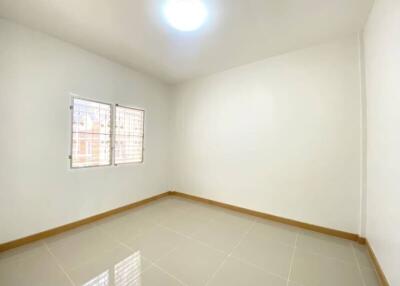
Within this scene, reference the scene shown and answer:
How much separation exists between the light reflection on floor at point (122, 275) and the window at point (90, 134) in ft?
5.02

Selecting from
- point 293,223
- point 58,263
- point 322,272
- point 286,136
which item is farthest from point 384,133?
point 58,263

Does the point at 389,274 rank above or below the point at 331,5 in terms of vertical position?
below

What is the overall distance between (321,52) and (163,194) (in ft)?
12.6

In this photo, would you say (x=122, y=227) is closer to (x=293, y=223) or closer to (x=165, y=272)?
(x=165, y=272)

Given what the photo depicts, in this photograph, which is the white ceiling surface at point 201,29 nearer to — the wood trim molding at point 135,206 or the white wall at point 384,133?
the white wall at point 384,133

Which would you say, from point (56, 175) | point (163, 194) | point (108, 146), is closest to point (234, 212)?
point (163, 194)

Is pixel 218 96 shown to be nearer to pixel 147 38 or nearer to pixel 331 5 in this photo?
pixel 147 38

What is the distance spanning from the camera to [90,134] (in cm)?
255

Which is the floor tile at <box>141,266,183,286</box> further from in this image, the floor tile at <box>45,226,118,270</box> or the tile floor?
the floor tile at <box>45,226,118,270</box>

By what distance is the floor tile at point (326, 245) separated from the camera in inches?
71.5

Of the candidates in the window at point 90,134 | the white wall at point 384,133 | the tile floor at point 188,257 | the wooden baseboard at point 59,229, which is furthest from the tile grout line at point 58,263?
the white wall at point 384,133

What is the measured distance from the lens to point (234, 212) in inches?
116

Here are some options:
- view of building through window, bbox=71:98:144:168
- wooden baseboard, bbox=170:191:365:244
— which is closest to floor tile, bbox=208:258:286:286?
wooden baseboard, bbox=170:191:365:244

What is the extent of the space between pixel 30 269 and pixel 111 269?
29.5 inches
